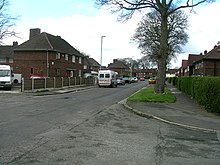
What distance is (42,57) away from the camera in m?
50.8

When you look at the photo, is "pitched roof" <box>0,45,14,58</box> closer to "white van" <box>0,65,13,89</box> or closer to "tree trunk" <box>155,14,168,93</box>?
"white van" <box>0,65,13,89</box>

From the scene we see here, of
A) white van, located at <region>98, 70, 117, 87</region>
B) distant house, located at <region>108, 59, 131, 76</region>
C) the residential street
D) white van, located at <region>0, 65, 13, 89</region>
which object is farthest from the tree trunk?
distant house, located at <region>108, 59, 131, 76</region>

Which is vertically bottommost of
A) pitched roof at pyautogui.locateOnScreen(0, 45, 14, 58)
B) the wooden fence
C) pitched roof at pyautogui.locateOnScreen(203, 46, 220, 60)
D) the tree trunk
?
the wooden fence

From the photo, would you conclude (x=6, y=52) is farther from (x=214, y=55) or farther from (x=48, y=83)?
(x=214, y=55)

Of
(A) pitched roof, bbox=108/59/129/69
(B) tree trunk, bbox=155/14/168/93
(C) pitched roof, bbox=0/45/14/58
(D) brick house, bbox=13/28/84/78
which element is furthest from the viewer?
(A) pitched roof, bbox=108/59/129/69

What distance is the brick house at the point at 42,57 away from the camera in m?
50.4

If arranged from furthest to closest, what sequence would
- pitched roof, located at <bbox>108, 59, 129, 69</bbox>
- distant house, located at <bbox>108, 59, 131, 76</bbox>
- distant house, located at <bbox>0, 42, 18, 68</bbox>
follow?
pitched roof, located at <bbox>108, 59, 129, 69</bbox> < distant house, located at <bbox>108, 59, 131, 76</bbox> < distant house, located at <bbox>0, 42, 18, 68</bbox>

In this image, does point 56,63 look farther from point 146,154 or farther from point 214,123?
point 146,154

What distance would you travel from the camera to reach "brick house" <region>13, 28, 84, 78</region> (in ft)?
165

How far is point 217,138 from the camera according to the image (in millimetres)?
9375

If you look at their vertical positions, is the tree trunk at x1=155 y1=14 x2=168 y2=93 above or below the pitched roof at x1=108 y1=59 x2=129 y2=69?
below

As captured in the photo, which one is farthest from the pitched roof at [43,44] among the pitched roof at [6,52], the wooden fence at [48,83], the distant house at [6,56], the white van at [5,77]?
the pitched roof at [6,52]

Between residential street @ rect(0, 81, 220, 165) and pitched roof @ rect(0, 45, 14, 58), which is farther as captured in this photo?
pitched roof @ rect(0, 45, 14, 58)

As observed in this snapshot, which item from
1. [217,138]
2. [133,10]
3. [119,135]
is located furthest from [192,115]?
[133,10]
